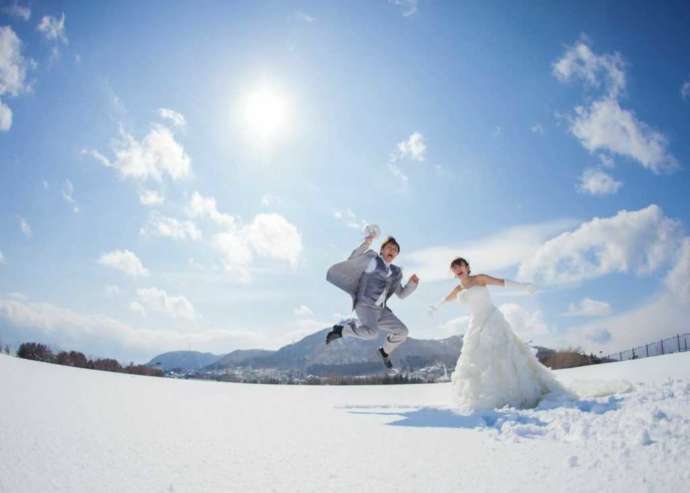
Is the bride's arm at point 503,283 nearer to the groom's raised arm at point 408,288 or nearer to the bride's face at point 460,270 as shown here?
the bride's face at point 460,270

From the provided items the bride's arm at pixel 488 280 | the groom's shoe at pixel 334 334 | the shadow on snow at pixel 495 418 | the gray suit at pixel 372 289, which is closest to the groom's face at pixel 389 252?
the gray suit at pixel 372 289

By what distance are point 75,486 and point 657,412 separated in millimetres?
3643

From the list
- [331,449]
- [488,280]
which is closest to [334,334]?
[488,280]

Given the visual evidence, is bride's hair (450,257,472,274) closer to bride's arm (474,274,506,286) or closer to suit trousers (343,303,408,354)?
bride's arm (474,274,506,286)

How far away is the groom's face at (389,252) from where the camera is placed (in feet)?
19.8

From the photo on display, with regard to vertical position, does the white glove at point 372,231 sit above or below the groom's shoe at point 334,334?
above

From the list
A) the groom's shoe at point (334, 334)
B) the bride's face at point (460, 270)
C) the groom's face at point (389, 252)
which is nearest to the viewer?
the groom's shoe at point (334, 334)

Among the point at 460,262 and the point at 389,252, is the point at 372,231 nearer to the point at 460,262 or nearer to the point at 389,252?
the point at 389,252

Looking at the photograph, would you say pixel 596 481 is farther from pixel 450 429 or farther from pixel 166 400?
pixel 166 400

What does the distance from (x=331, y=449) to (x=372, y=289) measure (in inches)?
133

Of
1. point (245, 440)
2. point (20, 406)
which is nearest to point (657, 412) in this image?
point (245, 440)

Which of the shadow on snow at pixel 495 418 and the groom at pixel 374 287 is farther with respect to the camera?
the groom at pixel 374 287

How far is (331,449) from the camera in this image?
9.01ft

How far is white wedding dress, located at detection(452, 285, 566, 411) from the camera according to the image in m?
5.59
